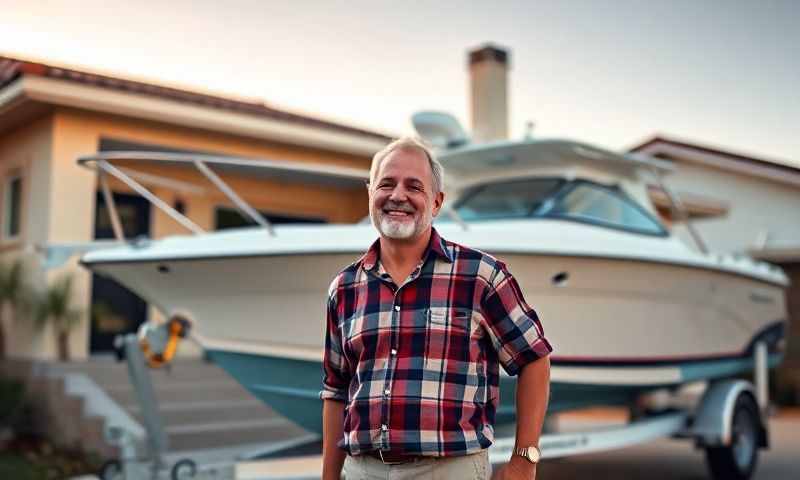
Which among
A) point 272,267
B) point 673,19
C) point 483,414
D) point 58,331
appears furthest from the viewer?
point 673,19

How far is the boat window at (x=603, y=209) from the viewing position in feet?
19.7

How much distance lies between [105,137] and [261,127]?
1.68 meters

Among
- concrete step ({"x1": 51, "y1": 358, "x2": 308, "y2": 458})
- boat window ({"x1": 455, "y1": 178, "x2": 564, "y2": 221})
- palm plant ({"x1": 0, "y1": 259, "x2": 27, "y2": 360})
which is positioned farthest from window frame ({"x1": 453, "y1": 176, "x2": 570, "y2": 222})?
palm plant ({"x1": 0, "y1": 259, "x2": 27, "y2": 360})

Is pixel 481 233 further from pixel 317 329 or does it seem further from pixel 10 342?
pixel 10 342

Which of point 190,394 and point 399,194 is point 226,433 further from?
point 399,194

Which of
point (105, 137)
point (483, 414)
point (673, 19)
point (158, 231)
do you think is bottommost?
point (483, 414)

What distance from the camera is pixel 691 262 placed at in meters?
6.02

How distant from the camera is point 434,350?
2180 mm

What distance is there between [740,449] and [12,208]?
7857mm

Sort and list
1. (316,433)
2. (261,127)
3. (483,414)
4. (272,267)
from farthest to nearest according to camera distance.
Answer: (261,127) → (316,433) → (272,267) → (483,414)

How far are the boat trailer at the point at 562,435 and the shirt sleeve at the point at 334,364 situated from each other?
7.53 feet

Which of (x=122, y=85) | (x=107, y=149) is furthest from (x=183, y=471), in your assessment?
(x=107, y=149)

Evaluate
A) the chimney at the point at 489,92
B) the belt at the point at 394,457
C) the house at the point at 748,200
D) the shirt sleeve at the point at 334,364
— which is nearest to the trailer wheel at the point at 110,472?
the shirt sleeve at the point at 334,364

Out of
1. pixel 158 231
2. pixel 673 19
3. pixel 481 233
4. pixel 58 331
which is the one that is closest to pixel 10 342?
pixel 58 331
